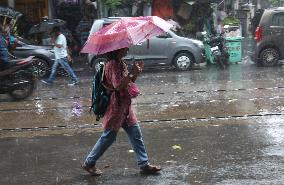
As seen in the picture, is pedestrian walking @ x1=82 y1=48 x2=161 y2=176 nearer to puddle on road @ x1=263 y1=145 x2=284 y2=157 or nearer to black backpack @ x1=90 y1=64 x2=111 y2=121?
black backpack @ x1=90 y1=64 x2=111 y2=121

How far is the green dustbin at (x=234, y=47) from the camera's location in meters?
17.8

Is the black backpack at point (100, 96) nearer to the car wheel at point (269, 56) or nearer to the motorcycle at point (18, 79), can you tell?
the motorcycle at point (18, 79)

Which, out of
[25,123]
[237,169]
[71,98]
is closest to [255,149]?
[237,169]

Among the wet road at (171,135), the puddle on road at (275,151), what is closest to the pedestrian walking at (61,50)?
the wet road at (171,135)

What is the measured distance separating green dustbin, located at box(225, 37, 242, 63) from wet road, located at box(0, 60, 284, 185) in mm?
4555

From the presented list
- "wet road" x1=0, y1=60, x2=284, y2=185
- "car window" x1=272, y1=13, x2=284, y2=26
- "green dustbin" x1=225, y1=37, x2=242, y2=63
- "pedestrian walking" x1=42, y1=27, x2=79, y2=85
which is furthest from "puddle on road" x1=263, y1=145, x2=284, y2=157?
"green dustbin" x1=225, y1=37, x2=242, y2=63

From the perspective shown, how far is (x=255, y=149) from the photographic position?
6.84 m

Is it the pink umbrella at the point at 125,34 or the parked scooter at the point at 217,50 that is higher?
the pink umbrella at the point at 125,34

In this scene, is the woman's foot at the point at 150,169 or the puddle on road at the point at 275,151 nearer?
the woman's foot at the point at 150,169

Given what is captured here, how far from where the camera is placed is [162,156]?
6789mm

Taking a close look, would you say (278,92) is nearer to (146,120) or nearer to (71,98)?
(146,120)

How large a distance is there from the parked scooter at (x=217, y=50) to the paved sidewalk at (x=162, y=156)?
29.3 ft

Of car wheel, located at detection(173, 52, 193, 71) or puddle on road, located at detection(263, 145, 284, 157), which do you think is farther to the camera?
car wheel, located at detection(173, 52, 193, 71)

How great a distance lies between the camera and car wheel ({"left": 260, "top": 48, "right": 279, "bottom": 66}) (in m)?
16.9
